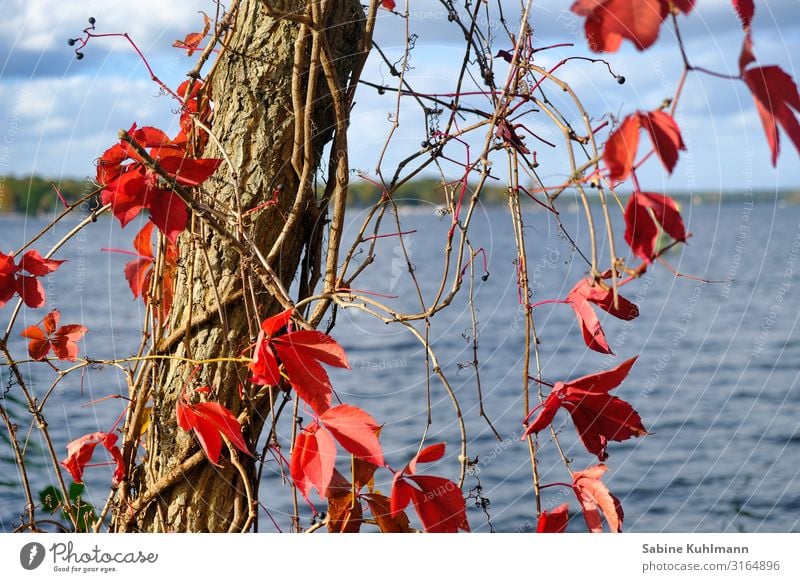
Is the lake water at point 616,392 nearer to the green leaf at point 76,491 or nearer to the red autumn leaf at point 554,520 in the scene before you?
the red autumn leaf at point 554,520

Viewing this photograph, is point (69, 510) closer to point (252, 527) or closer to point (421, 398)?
point (252, 527)

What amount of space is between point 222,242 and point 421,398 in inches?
166

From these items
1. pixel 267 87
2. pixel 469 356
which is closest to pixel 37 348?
pixel 267 87

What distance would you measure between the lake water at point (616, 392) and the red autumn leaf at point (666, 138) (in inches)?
10.9

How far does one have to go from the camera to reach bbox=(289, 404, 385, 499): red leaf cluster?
62 cm

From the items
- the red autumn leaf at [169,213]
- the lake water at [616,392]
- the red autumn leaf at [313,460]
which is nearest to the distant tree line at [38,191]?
the lake water at [616,392]

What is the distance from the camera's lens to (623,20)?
1.33 ft

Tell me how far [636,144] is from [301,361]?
342 millimetres

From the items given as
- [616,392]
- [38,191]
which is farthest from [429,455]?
[616,392]

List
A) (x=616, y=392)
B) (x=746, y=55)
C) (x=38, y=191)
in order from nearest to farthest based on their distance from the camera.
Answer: (x=746, y=55) → (x=38, y=191) → (x=616, y=392)

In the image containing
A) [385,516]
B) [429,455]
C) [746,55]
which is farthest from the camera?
[385,516]

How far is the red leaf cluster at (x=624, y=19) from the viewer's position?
1.33ft

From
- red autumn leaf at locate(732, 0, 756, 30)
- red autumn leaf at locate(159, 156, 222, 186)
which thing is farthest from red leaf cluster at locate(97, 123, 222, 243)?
red autumn leaf at locate(732, 0, 756, 30)

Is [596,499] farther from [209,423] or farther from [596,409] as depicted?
[209,423]
